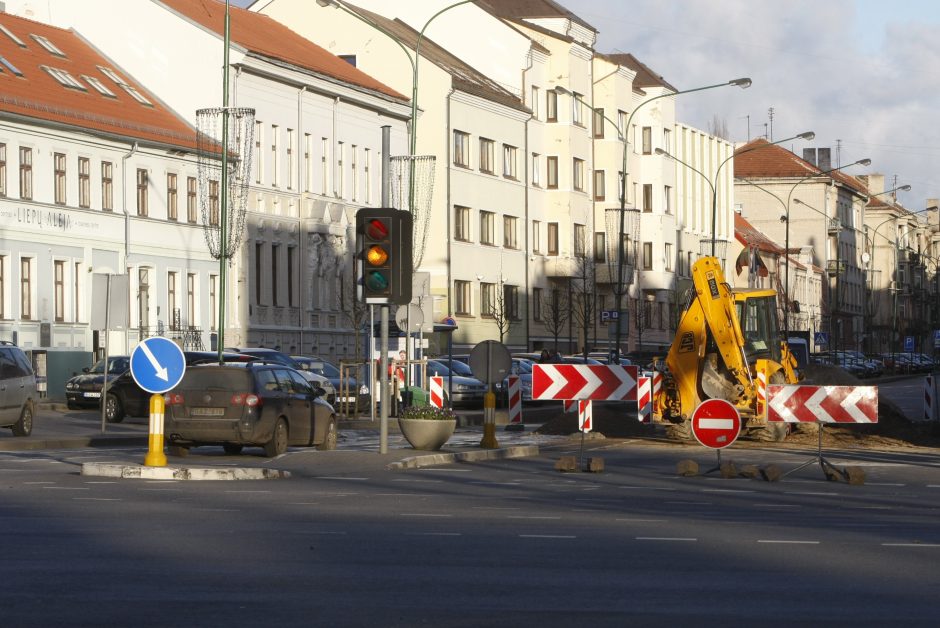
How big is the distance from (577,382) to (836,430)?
11203mm

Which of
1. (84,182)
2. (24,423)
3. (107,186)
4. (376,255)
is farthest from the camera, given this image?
(107,186)

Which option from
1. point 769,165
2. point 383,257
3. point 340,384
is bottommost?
point 340,384

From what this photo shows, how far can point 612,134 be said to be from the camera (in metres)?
90.8

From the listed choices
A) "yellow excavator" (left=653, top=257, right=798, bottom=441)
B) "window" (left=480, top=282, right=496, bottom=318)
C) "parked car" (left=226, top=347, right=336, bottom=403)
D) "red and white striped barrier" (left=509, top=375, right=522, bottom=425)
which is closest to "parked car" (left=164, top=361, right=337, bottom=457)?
"yellow excavator" (left=653, top=257, right=798, bottom=441)

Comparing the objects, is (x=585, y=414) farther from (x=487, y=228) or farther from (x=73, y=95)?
(x=487, y=228)

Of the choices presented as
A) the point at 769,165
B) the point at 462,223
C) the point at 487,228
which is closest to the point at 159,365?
the point at 462,223

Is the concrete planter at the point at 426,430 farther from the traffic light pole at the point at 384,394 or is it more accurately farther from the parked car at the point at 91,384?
the parked car at the point at 91,384

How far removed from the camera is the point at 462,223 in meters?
78.6

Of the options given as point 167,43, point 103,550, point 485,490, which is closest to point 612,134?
point 167,43

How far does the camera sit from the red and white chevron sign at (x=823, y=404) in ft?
82.1

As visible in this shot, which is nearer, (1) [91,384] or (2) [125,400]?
(2) [125,400]

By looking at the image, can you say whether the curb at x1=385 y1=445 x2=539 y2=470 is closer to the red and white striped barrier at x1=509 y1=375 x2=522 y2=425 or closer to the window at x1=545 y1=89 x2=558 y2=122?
the red and white striped barrier at x1=509 y1=375 x2=522 y2=425

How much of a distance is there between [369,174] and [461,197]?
17.2ft

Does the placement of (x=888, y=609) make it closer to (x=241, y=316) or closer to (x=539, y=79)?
(x=241, y=316)
